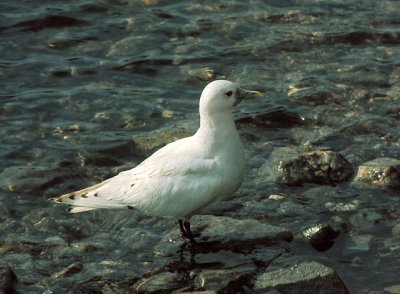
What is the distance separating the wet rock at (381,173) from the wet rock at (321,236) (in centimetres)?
101

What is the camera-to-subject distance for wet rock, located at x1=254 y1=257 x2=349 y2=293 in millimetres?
6320

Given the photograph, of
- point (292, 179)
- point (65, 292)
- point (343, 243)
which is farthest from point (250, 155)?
point (65, 292)

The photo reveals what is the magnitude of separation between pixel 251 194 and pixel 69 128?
101 inches

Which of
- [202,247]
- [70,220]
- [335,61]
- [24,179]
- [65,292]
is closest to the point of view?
[65,292]

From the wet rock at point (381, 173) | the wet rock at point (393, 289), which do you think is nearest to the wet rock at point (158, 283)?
the wet rock at point (393, 289)

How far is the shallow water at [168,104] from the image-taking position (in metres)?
7.40

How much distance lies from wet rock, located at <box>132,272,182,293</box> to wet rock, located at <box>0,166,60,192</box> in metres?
2.16

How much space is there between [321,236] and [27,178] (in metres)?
3.21

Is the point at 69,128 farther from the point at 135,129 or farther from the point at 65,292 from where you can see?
the point at 65,292

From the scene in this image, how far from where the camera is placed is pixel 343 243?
716 cm

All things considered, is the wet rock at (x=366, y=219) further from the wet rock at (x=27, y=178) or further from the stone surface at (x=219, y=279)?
the wet rock at (x=27, y=178)

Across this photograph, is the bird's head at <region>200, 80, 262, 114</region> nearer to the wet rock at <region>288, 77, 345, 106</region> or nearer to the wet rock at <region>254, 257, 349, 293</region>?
the wet rock at <region>254, 257, 349, 293</region>

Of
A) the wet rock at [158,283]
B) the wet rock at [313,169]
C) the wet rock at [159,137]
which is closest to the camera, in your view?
the wet rock at [158,283]

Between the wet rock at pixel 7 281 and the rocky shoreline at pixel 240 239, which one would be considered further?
the rocky shoreline at pixel 240 239
